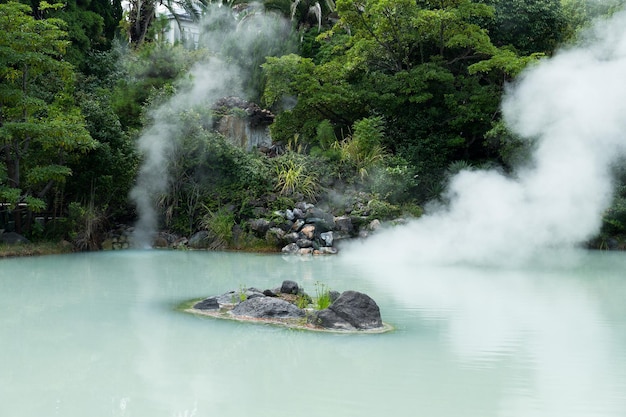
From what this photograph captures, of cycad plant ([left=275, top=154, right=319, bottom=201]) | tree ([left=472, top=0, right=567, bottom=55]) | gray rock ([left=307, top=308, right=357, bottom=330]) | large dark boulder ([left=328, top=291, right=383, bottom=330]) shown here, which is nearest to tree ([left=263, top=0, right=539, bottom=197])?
tree ([left=472, top=0, right=567, bottom=55])

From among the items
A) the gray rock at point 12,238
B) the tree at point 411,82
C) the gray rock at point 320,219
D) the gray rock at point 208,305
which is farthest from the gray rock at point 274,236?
the gray rock at point 208,305

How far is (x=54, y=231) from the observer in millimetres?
15820

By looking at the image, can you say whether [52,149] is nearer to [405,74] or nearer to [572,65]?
[405,74]

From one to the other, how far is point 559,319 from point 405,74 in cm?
1293

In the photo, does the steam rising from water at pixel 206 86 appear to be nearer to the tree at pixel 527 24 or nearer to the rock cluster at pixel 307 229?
the rock cluster at pixel 307 229

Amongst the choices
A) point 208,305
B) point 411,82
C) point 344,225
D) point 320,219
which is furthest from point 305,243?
point 208,305

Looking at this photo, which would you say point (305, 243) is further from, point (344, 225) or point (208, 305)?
point (208, 305)

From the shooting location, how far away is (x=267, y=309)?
7.27m

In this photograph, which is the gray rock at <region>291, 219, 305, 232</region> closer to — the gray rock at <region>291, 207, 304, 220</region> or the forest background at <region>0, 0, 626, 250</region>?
the gray rock at <region>291, 207, 304, 220</region>

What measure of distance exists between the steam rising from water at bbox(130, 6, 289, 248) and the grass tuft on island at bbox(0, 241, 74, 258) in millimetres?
2194

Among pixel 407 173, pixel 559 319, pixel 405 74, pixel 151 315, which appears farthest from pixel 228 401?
pixel 405 74

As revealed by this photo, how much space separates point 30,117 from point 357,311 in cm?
999

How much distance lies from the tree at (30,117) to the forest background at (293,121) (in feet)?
0.13

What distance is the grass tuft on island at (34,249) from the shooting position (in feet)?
46.6
